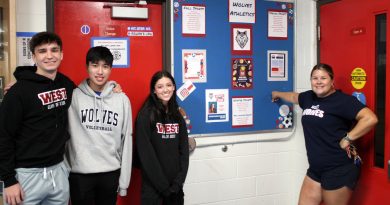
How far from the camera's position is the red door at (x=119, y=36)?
A: 2416mm

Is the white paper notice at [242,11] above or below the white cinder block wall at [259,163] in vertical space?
above

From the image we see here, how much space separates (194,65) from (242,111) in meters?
0.54

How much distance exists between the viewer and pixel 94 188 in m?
2.09

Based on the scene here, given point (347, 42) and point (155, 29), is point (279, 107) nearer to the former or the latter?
point (347, 42)

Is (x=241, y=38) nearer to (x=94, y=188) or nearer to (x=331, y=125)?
(x=331, y=125)

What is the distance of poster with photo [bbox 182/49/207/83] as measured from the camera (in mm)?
2631

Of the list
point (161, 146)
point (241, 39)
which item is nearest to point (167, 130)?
point (161, 146)

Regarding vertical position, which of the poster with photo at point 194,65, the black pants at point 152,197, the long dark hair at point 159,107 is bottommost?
the black pants at point 152,197

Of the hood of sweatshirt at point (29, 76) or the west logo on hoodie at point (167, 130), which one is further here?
→ the west logo on hoodie at point (167, 130)

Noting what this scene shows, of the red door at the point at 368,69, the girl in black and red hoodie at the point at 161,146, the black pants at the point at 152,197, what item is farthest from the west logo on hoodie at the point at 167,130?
the red door at the point at 368,69

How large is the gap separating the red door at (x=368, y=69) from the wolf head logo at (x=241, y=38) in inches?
25.7

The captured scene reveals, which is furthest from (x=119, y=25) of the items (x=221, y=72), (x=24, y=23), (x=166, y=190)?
(x=166, y=190)

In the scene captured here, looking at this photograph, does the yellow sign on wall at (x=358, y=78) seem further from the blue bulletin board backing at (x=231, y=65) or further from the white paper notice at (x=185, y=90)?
the white paper notice at (x=185, y=90)

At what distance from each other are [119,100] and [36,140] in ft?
1.70
